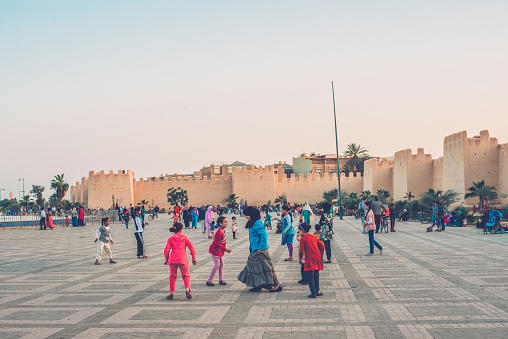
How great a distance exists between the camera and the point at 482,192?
3347 centimetres

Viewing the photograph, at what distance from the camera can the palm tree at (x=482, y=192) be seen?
33.5 metres

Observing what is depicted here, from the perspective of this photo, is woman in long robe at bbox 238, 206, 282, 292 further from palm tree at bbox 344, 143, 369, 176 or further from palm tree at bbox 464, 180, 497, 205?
palm tree at bbox 344, 143, 369, 176

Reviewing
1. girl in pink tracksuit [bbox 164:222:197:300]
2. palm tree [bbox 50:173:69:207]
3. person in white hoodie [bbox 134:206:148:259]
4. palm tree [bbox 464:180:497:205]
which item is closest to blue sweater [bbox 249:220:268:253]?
girl in pink tracksuit [bbox 164:222:197:300]

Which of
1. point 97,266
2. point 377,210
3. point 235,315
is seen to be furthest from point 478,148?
point 235,315

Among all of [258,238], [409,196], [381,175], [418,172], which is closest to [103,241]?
[258,238]

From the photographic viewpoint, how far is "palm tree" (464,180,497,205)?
33.5 m

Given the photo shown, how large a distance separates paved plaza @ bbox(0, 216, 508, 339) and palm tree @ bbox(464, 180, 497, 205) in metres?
24.4

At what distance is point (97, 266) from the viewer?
11.1m

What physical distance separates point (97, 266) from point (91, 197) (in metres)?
67.0

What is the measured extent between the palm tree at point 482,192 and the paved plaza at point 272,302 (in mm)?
24447

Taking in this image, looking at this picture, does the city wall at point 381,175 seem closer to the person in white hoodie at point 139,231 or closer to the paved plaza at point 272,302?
the paved plaza at point 272,302

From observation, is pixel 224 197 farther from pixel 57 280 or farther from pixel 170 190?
pixel 57 280

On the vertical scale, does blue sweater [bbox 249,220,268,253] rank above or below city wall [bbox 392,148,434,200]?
below

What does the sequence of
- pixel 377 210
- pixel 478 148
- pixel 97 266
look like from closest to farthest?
pixel 97 266
pixel 377 210
pixel 478 148
